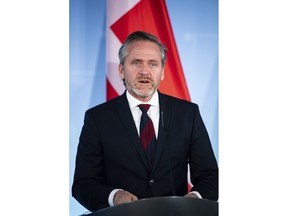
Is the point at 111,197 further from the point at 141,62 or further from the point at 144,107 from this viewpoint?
the point at 141,62

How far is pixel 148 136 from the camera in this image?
1525 millimetres

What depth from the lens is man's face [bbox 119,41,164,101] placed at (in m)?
1.52

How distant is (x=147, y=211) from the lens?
45.2 inches

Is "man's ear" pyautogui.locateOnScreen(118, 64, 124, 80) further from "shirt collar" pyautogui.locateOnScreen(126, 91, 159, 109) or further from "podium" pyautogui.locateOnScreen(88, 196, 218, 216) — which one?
"podium" pyautogui.locateOnScreen(88, 196, 218, 216)

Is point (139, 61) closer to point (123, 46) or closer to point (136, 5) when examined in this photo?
point (123, 46)

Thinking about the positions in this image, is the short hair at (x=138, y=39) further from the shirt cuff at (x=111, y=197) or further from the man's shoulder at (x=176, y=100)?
the shirt cuff at (x=111, y=197)

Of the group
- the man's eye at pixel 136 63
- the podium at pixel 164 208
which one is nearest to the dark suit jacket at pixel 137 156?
the man's eye at pixel 136 63

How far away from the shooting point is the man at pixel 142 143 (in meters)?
1.50

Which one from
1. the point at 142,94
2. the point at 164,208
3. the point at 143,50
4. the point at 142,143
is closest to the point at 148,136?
the point at 142,143

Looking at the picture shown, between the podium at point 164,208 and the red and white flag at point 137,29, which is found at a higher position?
the red and white flag at point 137,29

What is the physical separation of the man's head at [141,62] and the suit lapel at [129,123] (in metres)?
0.04
